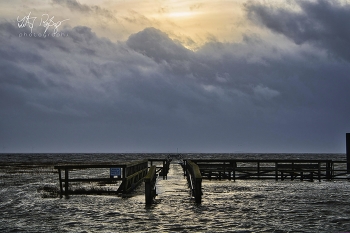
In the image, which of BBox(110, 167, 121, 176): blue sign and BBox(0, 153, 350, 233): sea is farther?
A: BBox(110, 167, 121, 176): blue sign

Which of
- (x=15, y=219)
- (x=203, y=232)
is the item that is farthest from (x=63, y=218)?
(x=203, y=232)

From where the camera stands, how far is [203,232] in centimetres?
1256

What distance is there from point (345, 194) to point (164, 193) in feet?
31.7

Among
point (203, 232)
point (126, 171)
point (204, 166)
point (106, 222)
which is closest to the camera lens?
point (203, 232)

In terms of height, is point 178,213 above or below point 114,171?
below

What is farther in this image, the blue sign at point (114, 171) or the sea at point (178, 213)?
the blue sign at point (114, 171)

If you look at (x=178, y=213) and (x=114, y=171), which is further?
(x=114, y=171)

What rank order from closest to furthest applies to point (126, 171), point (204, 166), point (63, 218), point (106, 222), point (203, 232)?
point (203, 232)
point (106, 222)
point (63, 218)
point (126, 171)
point (204, 166)

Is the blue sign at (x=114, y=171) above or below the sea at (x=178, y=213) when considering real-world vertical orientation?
above

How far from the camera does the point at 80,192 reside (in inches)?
925

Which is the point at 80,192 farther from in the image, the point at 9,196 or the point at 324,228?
the point at 324,228

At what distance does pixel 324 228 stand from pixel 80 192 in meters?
13.9

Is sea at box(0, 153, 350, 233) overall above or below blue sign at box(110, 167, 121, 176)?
below

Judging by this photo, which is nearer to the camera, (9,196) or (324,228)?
(324,228)
